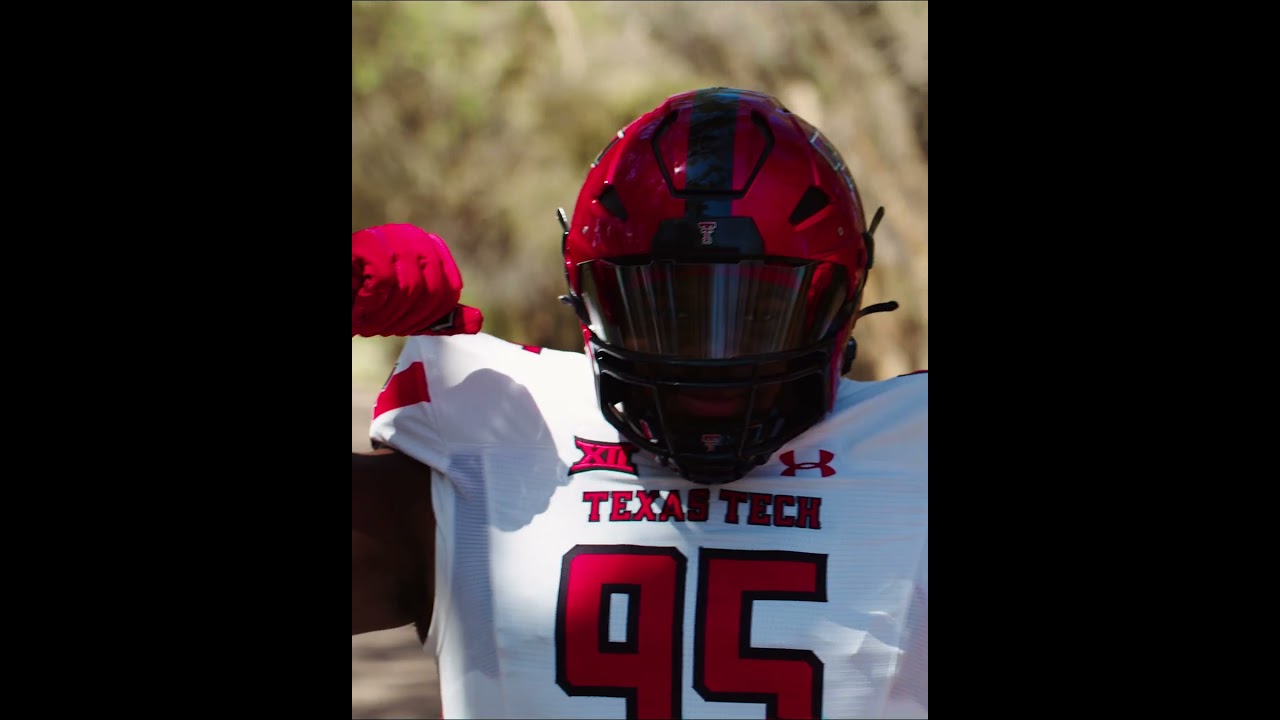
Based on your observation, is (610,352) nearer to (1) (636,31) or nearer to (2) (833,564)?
(2) (833,564)

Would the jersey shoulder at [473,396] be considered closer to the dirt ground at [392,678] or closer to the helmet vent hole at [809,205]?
the helmet vent hole at [809,205]

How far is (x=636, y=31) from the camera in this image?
6039 millimetres

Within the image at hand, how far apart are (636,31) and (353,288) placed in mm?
4542

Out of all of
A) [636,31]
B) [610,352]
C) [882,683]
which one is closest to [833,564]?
[882,683]

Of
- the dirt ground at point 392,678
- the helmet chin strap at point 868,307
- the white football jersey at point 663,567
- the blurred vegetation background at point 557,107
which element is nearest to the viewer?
the white football jersey at point 663,567

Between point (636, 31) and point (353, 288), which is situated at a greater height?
point (636, 31)

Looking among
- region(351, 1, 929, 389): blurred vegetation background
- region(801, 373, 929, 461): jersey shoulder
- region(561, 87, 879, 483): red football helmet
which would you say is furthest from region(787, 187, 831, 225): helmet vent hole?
region(351, 1, 929, 389): blurred vegetation background

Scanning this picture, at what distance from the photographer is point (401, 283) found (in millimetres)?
1868

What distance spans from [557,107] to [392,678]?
3.28m

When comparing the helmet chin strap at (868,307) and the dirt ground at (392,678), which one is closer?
the helmet chin strap at (868,307)

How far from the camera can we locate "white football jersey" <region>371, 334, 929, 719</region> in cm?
174

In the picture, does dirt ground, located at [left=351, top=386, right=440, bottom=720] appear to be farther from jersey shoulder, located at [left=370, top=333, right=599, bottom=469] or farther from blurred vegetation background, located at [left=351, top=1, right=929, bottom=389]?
blurred vegetation background, located at [left=351, top=1, right=929, bottom=389]

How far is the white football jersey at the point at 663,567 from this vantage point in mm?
1739

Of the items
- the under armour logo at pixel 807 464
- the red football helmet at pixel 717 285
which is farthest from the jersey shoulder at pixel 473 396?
the under armour logo at pixel 807 464
